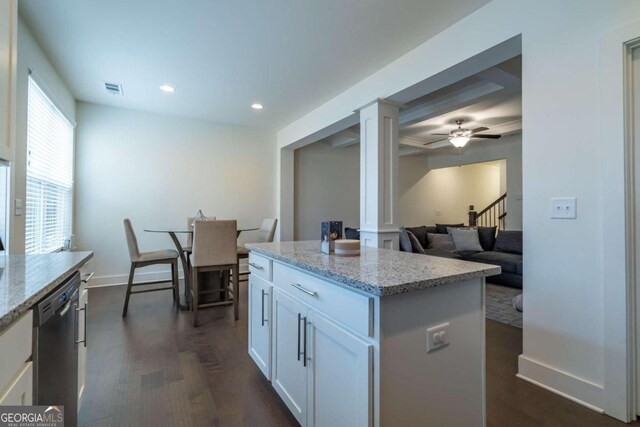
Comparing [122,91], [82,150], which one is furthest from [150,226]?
[122,91]

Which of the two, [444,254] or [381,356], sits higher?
[381,356]

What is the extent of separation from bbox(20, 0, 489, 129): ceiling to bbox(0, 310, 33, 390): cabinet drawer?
7.50ft

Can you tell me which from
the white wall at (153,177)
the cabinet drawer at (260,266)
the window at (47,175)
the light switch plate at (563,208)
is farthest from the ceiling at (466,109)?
the window at (47,175)

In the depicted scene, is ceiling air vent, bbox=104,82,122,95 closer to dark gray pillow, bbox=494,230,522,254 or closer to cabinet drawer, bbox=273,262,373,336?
cabinet drawer, bbox=273,262,373,336

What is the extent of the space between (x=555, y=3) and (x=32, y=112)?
13.9 ft

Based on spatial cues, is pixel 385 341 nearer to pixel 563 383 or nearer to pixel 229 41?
pixel 563 383

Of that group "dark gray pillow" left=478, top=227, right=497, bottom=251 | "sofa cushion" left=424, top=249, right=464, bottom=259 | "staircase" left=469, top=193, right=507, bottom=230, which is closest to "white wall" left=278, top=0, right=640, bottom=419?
"sofa cushion" left=424, top=249, right=464, bottom=259

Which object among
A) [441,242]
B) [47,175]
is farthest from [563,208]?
[47,175]

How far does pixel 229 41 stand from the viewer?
2.67m

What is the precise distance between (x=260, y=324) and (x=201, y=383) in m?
0.54

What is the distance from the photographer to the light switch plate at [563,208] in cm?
173

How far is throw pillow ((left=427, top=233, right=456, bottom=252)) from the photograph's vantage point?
19.0 ft

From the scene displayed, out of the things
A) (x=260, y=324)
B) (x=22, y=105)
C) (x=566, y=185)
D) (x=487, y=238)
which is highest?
(x=22, y=105)

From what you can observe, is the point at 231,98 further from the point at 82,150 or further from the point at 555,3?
the point at 555,3
